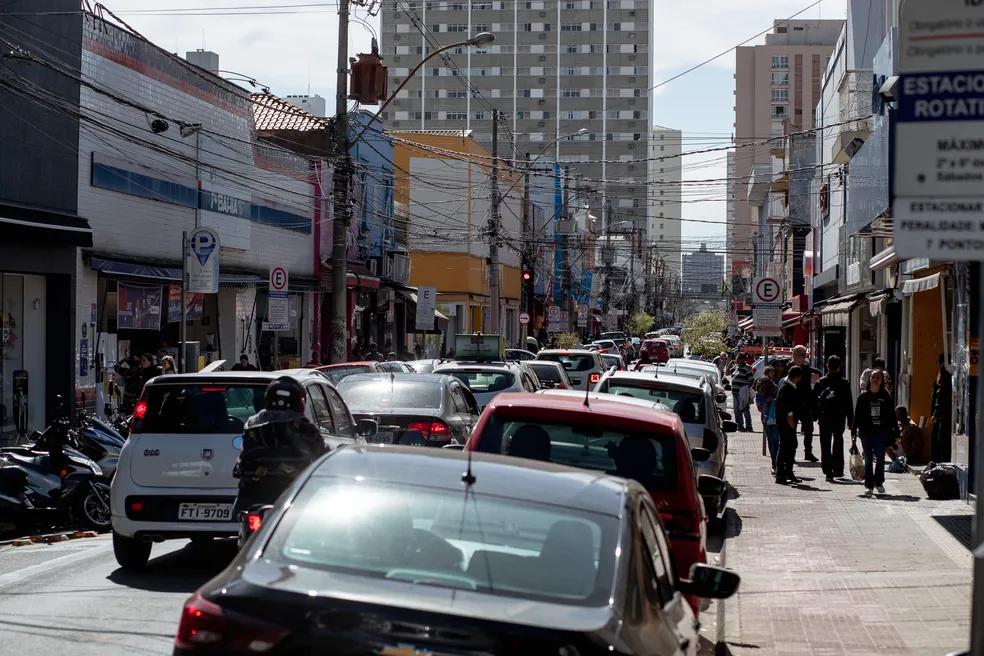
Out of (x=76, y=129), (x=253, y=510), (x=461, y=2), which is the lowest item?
(x=253, y=510)

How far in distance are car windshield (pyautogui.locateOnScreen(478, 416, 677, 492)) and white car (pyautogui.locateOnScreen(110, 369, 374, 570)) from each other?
2.52m

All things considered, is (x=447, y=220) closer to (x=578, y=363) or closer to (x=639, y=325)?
(x=578, y=363)

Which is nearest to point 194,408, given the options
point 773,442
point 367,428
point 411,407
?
point 367,428

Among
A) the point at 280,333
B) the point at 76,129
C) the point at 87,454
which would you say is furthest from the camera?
the point at 280,333

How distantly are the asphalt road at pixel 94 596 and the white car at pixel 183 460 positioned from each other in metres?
0.39

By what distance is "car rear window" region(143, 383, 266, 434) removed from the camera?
10250 mm

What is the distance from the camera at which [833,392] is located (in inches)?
726

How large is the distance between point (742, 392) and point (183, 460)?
2021cm

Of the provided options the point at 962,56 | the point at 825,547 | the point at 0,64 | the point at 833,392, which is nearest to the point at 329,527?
the point at 962,56

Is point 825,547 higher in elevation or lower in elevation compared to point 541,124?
lower

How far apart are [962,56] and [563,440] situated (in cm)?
386

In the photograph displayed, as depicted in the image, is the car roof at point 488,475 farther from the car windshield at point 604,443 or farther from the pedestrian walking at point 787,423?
the pedestrian walking at point 787,423

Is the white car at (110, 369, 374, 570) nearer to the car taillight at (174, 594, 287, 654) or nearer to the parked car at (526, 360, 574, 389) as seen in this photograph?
the car taillight at (174, 594, 287, 654)

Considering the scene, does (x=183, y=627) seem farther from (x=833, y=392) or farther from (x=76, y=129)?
(x=76, y=129)
